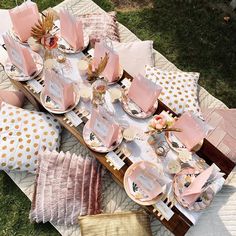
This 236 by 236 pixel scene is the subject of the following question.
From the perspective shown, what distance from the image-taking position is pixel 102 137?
3037 millimetres

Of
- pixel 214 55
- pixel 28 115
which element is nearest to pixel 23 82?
pixel 28 115

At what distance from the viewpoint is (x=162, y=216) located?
284cm

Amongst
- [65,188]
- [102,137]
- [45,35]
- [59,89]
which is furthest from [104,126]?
[45,35]

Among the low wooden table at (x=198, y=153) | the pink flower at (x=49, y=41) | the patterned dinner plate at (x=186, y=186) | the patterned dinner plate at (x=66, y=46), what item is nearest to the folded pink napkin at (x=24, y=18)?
the pink flower at (x=49, y=41)

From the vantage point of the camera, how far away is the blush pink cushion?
145 inches

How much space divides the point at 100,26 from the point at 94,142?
1.62 m

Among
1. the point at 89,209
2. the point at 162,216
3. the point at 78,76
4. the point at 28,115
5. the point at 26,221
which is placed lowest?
the point at 26,221

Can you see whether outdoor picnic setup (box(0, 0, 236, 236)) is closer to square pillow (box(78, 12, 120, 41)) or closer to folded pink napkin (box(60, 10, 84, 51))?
folded pink napkin (box(60, 10, 84, 51))

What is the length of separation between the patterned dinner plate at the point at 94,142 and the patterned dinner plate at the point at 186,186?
1.88 ft

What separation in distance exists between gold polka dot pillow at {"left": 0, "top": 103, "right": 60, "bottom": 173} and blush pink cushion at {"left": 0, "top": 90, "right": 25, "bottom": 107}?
0.55 ft

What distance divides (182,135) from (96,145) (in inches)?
29.2

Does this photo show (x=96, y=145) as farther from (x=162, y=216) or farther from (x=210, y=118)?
(x=210, y=118)

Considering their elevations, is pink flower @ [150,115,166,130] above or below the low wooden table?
above

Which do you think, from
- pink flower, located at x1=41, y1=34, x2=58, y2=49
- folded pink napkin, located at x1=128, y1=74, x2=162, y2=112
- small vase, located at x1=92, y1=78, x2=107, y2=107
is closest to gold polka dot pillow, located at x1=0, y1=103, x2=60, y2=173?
small vase, located at x1=92, y1=78, x2=107, y2=107
